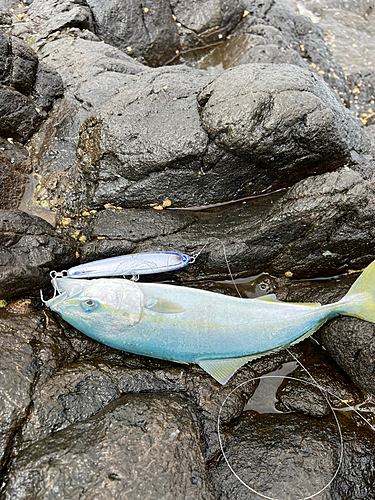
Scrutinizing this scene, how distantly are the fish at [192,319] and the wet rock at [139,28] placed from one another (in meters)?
5.09

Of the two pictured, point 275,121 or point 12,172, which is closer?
point 275,121

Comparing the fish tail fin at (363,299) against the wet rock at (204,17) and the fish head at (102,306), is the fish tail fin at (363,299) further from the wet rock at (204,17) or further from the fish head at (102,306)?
the wet rock at (204,17)

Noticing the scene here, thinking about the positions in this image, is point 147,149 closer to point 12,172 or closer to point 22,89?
point 12,172

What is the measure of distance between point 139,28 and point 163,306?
18.2 feet

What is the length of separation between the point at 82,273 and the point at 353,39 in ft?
25.1

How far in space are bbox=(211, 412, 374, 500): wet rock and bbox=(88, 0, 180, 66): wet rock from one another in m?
6.38

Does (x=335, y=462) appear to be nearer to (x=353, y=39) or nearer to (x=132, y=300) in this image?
→ (x=132, y=300)

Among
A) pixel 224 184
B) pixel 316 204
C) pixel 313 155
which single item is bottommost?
pixel 224 184

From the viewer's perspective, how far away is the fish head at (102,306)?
3316mm

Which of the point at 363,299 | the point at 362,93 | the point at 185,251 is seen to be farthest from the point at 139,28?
the point at 363,299

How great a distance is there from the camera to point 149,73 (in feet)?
15.3

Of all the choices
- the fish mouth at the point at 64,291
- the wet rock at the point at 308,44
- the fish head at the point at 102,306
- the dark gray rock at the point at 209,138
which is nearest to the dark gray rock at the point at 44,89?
the dark gray rock at the point at 209,138

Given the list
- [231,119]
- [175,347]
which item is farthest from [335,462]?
[231,119]

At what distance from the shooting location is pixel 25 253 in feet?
12.0
